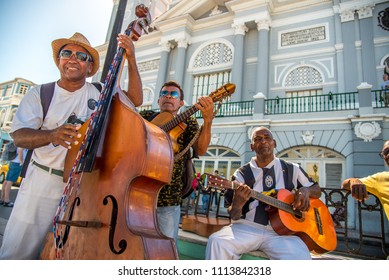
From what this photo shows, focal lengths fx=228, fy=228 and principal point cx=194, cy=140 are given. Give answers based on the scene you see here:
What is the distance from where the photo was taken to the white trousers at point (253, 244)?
6.16 ft

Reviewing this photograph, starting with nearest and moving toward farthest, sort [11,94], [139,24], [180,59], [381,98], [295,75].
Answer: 1. [139,24]
2. [381,98]
3. [11,94]
4. [295,75]
5. [180,59]

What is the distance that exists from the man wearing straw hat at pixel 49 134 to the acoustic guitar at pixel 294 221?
46.9 inches

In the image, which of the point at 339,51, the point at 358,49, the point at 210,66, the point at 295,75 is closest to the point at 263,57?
the point at 295,75

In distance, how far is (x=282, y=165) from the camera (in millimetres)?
2504

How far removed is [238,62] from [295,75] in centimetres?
293

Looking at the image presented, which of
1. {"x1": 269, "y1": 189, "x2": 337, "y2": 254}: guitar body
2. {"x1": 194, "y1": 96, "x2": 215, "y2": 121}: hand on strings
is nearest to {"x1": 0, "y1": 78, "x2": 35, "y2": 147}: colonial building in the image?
{"x1": 194, "y1": 96, "x2": 215, "y2": 121}: hand on strings

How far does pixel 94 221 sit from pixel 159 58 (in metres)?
15.7

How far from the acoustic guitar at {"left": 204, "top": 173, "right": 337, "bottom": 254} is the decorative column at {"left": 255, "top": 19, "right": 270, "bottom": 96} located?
9.58 m

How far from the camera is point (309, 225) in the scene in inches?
86.0

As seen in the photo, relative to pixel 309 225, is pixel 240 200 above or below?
above

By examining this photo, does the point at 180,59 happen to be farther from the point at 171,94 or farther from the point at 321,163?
the point at 171,94

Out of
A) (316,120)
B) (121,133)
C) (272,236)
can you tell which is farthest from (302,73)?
(121,133)
